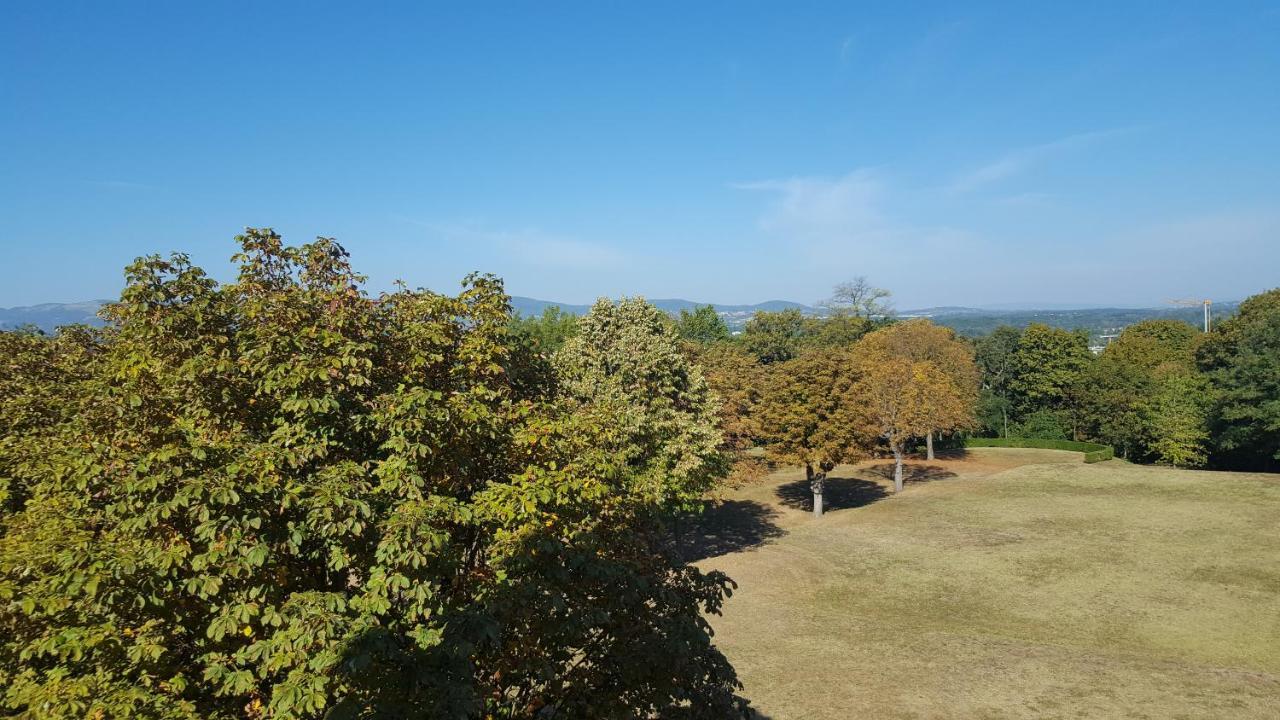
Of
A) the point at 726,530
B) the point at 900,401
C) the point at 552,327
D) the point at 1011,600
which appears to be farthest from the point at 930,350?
the point at 1011,600

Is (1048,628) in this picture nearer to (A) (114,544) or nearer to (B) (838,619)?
(B) (838,619)

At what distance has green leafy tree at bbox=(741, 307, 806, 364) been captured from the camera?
95.8m

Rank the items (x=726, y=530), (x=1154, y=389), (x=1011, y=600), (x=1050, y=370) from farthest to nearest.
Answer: (x=1050, y=370) < (x=1154, y=389) < (x=726, y=530) < (x=1011, y=600)

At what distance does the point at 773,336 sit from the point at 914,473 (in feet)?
131

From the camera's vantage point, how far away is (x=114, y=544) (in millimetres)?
8180

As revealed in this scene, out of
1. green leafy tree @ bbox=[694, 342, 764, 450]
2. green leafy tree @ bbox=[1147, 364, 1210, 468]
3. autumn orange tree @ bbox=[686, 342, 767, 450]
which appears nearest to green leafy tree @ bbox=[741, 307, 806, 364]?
green leafy tree @ bbox=[694, 342, 764, 450]

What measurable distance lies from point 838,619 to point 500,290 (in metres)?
20.9

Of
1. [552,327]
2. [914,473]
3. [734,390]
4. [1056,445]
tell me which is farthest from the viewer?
[552,327]

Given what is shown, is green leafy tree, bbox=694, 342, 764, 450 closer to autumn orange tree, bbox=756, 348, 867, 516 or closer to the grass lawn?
autumn orange tree, bbox=756, 348, 867, 516

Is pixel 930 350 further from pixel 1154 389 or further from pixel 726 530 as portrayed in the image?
pixel 726 530

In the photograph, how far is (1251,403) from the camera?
5162 centimetres

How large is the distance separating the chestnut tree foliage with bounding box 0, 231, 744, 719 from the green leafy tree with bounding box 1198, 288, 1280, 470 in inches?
2335

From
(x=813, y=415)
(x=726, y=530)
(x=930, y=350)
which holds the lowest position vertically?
(x=726, y=530)

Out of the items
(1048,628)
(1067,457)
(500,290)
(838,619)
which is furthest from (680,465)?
(1067,457)
